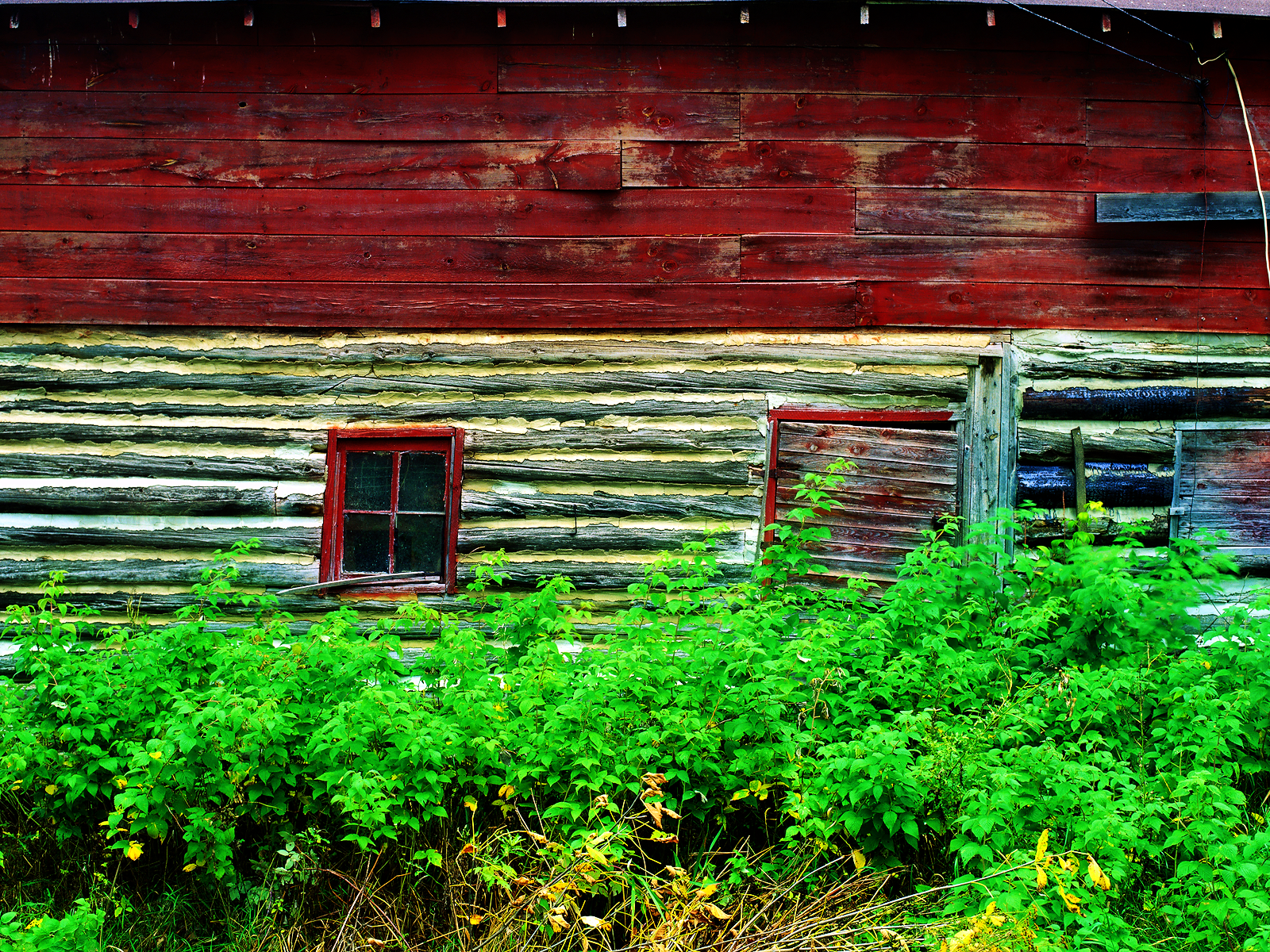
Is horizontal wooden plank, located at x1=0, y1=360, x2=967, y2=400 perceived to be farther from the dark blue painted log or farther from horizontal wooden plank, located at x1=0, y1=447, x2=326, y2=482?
the dark blue painted log

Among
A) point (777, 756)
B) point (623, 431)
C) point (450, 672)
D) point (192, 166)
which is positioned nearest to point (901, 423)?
point (623, 431)

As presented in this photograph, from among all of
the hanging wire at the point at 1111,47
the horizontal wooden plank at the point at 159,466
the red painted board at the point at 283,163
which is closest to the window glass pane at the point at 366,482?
the horizontal wooden plank at the point at 159,466

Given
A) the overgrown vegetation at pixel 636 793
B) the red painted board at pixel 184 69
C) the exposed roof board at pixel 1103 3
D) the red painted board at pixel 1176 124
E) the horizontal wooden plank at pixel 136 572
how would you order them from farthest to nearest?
the red painted board at pixel 1176 124 → the red painted board at pixel 184 69 → the horizontal wooden plank at pixel 136 572 → the exposed roof board at pixel 1103 3 → the overgrown vegetation at pixel 636 793

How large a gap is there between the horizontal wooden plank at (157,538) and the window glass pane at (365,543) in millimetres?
204

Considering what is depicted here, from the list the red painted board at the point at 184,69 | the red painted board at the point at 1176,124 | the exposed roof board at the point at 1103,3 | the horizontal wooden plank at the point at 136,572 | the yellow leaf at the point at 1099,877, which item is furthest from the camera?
the red painted board at the point at 1176,124

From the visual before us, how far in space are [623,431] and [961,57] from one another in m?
3.34

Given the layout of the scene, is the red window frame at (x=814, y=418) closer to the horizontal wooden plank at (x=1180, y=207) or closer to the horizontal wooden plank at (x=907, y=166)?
the horizontal wooden plank at (x=907, y=166)

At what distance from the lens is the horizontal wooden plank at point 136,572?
20.8ft

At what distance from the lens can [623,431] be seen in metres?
6.48

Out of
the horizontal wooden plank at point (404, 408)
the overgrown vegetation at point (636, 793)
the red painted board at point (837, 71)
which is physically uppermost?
the red painted board at point (837, 71)

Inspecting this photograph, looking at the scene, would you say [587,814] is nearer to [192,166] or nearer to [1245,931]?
[1245,931]

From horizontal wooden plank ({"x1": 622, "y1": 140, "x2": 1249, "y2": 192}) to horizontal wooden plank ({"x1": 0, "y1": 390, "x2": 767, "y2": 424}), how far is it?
4.79 ft

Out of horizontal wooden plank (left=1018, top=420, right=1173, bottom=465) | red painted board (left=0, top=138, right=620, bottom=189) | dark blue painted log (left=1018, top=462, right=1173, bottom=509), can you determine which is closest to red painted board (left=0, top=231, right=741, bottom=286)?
red painted board (left=0, top=138, right=620, bottom=189)

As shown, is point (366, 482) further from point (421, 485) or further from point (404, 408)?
point (404, 408)
